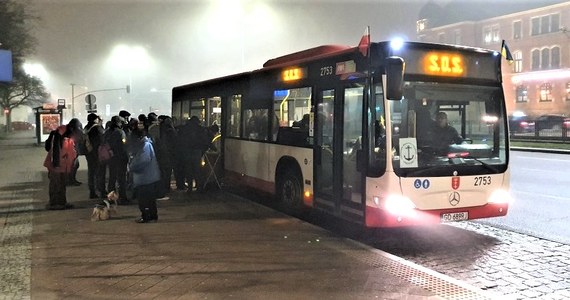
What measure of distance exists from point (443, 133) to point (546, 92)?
56517 millimetres

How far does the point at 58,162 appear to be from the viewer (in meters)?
9.55

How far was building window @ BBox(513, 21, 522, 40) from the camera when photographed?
6022 centimetres

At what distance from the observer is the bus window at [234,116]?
11938 mm

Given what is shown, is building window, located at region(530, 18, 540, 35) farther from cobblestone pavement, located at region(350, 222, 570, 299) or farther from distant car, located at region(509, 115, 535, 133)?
cobblestone pavement, located at region(350, 222, 570, 299)

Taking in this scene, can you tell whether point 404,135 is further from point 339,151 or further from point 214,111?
point 214,111

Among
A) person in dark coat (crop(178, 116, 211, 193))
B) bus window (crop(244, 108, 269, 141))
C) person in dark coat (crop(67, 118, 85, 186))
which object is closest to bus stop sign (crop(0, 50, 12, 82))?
person in dark coat (crop(67, 118, 85, 186))

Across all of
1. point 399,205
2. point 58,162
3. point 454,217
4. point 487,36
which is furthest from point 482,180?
point 487,36

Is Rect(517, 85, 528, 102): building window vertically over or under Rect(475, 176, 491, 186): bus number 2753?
over

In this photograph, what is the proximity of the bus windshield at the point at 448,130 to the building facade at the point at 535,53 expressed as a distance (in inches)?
1956

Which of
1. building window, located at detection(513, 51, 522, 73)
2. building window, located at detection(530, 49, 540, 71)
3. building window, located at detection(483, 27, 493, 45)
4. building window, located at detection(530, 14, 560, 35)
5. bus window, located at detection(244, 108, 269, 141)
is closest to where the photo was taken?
bus window, located at detection(244, 108, 269, 141)

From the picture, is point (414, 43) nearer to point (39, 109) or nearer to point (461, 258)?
point (461, 258)

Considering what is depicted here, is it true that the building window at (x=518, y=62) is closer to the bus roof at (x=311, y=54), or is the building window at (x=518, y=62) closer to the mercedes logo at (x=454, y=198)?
the bus roof at (x=311, y=54)

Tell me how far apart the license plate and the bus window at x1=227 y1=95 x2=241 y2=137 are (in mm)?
5921

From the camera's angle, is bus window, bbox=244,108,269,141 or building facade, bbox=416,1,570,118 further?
building facade, bbox=416,1,570,118
